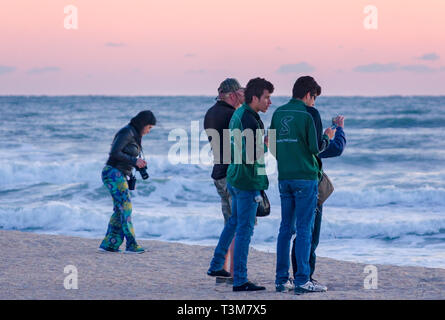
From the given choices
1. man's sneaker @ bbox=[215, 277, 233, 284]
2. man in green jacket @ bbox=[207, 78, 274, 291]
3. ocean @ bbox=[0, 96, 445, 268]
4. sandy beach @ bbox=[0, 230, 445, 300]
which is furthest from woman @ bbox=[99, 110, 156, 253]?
ocean @ bbox=[0, 96, 445, 268]

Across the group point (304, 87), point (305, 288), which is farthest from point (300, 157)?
point (305, 288)

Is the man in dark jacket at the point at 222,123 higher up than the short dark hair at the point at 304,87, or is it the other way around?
the short dark hair at the point at 304,87

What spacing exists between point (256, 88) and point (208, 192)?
12.4 m

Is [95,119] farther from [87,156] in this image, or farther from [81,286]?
[81,286]

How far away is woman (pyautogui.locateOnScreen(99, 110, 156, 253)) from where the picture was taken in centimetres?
754

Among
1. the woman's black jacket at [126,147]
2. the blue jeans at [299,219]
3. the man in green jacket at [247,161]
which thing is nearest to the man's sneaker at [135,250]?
the woman's black jacket at [126,147]

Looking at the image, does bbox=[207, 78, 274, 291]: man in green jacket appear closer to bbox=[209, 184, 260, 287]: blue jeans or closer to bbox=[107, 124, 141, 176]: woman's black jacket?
bbox=[209, 184, 260, 287]: blue jeans

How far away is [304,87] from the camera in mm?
5555

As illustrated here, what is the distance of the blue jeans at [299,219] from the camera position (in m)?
5.48

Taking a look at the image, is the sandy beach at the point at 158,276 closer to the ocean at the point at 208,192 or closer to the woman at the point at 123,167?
the woman at the point at 123,167

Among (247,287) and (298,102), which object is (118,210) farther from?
(298,102)

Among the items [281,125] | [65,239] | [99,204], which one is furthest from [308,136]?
[99,204]

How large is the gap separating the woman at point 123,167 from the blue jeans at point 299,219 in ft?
7.65
